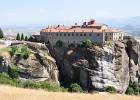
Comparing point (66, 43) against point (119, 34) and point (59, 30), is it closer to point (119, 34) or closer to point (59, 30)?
point (59, 30)

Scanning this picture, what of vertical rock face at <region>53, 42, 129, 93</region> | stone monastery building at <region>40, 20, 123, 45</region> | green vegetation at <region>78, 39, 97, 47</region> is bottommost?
A: vertical rock face at <region>53, 42, 129, 93</region>

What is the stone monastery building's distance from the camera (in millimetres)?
82812

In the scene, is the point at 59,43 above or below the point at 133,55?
above

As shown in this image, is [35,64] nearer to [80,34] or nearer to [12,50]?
[12,50]

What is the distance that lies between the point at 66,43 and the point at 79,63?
6258mm

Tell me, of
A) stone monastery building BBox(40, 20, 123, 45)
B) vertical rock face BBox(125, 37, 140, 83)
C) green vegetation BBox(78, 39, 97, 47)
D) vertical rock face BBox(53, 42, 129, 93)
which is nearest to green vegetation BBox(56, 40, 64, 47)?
stone monastery building BBox(40, 20, 123, 45)

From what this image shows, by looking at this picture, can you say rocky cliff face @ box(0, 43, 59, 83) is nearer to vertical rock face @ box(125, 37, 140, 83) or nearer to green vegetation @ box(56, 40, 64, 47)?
green vegetation @ box(56, 40, 64, 47)

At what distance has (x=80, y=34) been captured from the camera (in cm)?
8462

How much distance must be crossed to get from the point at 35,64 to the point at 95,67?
12139 mm

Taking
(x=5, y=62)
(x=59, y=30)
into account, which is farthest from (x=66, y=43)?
(x=5, y=62)

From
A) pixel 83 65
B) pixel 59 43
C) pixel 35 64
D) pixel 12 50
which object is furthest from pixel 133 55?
pixel 12 50

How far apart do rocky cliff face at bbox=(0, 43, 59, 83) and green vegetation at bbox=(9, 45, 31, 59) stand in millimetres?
553

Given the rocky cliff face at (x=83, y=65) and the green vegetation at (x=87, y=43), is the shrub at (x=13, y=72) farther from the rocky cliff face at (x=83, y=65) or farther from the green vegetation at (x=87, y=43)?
the green vegetation at (x=87, y=43)

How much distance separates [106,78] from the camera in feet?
258
